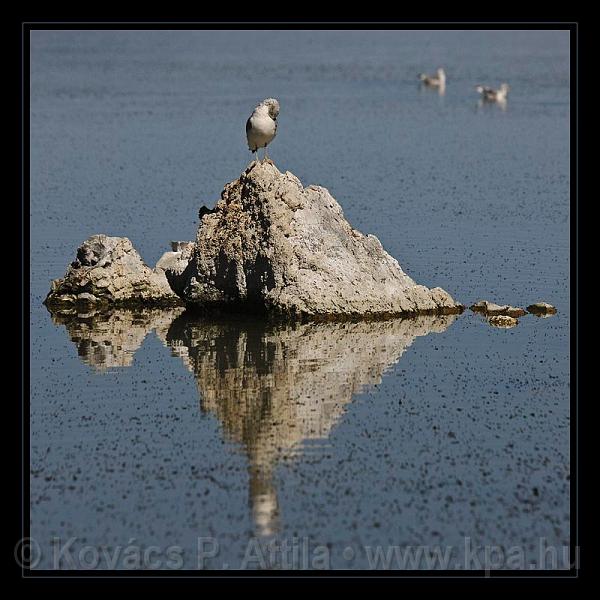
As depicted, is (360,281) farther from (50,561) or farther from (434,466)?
(50,561)

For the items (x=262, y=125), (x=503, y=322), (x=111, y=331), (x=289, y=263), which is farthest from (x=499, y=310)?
(x=111, y=331)

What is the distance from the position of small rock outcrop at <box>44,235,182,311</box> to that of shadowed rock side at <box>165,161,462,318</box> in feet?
2.84

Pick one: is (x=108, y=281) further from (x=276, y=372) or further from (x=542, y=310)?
(x=542, y=310)

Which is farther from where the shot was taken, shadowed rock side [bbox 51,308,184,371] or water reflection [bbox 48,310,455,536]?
shadowed rock side [bbox 51,308,184,371]

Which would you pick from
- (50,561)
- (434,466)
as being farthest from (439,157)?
(50,561)

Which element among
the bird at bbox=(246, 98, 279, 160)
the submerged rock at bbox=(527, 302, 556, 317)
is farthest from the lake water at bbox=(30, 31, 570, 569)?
the bird at bbox=(246, 98, 279, 160)

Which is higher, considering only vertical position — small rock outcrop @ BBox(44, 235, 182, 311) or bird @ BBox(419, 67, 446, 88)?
bird @ BBox(419, 67, 446, 88)

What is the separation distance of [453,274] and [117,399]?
35.2 feet

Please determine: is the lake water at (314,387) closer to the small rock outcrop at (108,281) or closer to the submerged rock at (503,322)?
the submerged rock at (503,322)

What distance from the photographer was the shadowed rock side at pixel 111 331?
25111 millimetres

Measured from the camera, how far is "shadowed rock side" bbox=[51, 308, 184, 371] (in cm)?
2511

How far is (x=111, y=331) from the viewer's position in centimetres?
2683

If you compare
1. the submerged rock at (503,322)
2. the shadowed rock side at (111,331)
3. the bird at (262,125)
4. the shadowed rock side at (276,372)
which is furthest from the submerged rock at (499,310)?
the shadowed rock side at (111,331)

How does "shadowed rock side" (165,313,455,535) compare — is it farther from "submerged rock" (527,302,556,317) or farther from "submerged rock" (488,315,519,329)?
"submerged rock" (527,302,556,317)
